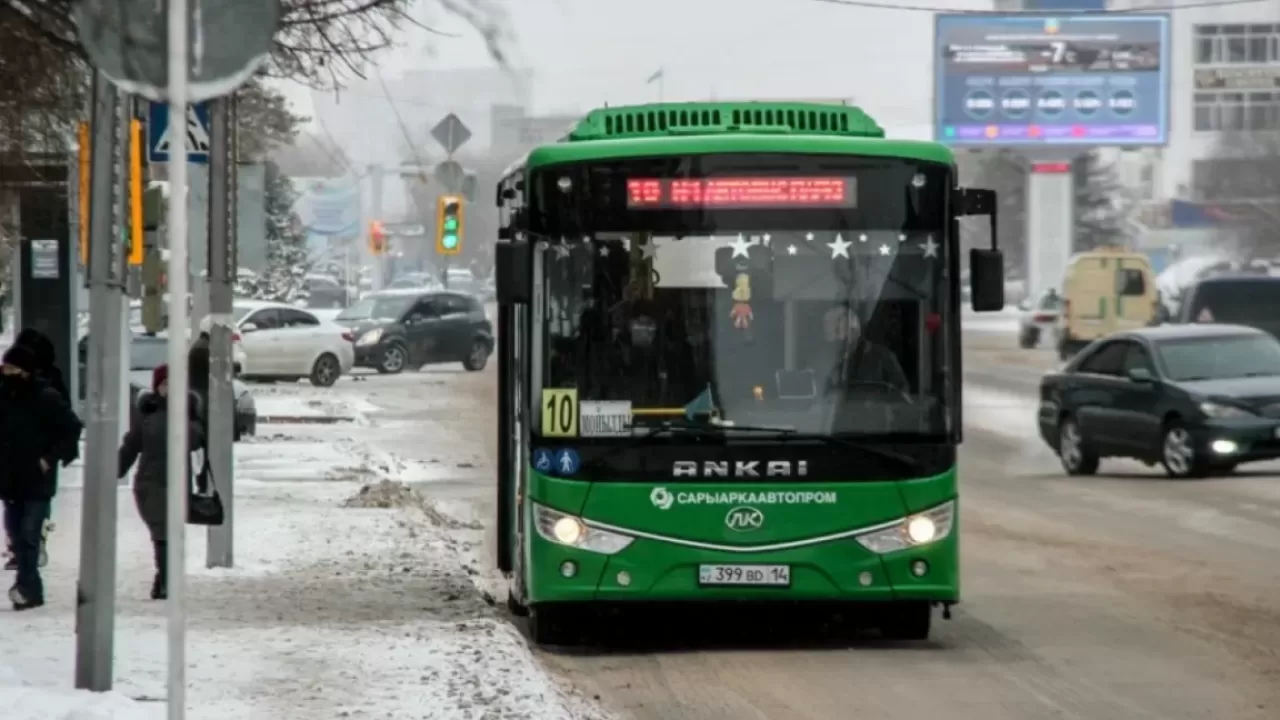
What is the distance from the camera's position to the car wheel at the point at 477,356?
53969 millimetres

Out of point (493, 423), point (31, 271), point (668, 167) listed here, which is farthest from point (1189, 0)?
point (668, 167)

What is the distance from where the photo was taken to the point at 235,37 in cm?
775

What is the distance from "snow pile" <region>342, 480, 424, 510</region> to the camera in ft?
70.6

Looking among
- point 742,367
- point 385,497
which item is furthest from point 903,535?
point 385,497

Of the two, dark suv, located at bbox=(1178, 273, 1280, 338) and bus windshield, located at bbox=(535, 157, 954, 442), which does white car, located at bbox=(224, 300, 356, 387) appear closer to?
dark suv, located at bbox=(1178, 273, 1280, 338)

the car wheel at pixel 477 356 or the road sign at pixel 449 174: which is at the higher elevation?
the road sign at pixel 449 174

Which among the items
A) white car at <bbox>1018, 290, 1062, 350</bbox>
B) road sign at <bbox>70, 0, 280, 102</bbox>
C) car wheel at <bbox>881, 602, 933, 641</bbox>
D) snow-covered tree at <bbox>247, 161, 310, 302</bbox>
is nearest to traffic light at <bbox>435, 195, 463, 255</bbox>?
snow-covered tree at <bbox>247, 161, 310, 302</bbox>

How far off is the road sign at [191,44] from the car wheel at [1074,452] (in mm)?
19623

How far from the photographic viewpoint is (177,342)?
728 centimetres

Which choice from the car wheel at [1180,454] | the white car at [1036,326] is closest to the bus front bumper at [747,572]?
the car wheel at [1180,454]

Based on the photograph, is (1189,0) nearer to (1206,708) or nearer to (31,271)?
(31,271)

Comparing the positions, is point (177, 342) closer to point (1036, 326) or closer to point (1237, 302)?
point (1237, 302)

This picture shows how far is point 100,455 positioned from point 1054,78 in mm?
60164

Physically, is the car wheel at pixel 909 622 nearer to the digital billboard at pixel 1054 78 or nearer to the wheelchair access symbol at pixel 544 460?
the wheelchair access symbol at pixel 544 460
